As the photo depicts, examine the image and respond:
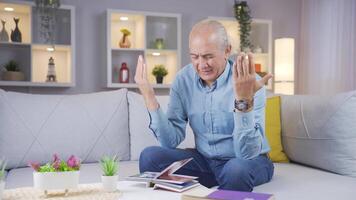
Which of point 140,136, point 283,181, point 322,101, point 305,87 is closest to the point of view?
point 283,181

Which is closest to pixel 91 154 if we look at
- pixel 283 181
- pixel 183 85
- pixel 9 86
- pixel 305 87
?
pixel 183 85

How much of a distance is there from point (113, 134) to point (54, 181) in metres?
1.01

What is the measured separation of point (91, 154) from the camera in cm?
213

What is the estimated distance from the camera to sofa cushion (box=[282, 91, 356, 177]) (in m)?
1.88

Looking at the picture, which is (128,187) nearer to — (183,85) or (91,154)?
(183,85)

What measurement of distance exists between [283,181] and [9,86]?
9.52ft

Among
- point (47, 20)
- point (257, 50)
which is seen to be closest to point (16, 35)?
point (47, 20)

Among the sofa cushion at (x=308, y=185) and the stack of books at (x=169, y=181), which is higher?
the stack of books at (x=169, y=181)

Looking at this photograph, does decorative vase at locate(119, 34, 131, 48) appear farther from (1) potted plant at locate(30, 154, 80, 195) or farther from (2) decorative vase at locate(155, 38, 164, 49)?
(1) potted plant at locate(30, 154, 80, 195)

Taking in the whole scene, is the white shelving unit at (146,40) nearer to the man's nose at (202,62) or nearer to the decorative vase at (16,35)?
the decorative vase at (16,35)

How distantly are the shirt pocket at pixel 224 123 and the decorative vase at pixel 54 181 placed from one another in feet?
2.27

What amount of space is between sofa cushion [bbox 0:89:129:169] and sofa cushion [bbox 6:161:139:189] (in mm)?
86

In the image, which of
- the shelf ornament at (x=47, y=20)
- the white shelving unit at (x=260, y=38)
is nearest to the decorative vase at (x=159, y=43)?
the white shelving unit at (x=260, y=38)

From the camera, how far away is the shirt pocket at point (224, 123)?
1682 millimetres
